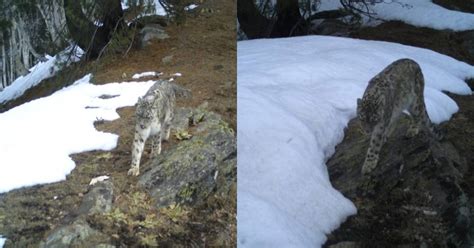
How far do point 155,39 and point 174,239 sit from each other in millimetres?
729

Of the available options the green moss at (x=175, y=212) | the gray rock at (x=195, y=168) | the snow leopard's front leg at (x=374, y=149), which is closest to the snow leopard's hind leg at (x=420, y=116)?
the snow leopard's front leg at (x=374, y=149)

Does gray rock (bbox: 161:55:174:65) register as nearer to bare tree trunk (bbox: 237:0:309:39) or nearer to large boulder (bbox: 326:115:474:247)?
bare tree trunk (bbox: 237:0:309:39)

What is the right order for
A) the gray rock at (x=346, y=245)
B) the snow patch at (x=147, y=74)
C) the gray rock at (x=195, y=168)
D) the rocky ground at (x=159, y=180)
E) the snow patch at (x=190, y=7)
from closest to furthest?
the gray rock at (x=346, y=245), the rocky ground at (x=159, y=180), the gray rock at (x=195, y=168), the snow patch at (x=147, y=74), the snow patch at (x=190, y=7)

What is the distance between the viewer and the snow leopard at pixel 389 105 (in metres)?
1.66

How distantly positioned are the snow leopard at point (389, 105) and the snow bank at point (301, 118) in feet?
0.09

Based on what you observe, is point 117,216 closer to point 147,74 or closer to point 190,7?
point 147,74

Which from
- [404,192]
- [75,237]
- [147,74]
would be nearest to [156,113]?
[147,74]

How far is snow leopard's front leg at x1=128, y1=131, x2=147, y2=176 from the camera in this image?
1.80 meters

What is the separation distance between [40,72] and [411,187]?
1285mm

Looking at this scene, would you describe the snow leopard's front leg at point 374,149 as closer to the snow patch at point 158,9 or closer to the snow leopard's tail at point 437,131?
the snow leopard's tail at point 437,131

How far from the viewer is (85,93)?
6.27 feet

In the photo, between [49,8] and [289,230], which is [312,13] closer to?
[289,230]

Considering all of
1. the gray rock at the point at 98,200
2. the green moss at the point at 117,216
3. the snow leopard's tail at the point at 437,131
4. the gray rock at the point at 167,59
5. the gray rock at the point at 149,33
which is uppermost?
the gray rock at the point at 149,33

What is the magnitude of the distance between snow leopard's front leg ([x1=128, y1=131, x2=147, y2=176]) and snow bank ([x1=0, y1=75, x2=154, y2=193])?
0.07 m
